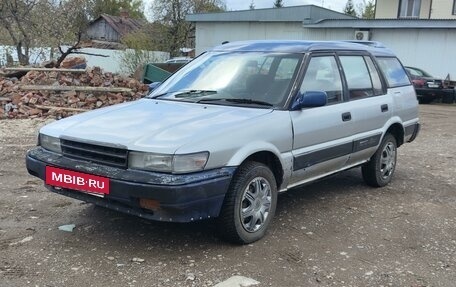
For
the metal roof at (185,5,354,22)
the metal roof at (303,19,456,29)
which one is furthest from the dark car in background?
the metal roof at (185,5,354,22)

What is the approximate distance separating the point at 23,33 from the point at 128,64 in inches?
211

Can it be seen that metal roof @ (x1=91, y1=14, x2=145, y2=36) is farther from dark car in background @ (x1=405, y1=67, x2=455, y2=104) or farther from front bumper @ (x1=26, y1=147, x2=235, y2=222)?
front bumper @ (x1=26, y1=147, x2=235, y2=222)

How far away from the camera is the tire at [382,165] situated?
20.8 ft

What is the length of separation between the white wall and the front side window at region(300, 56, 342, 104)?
19601mm

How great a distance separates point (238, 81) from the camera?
5004 mm

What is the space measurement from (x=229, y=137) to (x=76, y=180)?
4.12 feet

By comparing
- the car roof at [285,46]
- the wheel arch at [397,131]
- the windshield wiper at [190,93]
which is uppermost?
the car roof at [285,46]

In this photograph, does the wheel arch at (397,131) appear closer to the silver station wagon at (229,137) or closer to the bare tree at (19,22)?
the silver station wagon at (229,137)

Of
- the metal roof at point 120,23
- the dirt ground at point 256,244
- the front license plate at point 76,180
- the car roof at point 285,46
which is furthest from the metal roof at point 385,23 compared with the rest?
the metal roof at point 120,23

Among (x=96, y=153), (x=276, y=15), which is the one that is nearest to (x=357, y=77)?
(x=96, y=153)

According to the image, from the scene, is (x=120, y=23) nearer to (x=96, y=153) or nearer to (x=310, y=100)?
(x=310, y=100)

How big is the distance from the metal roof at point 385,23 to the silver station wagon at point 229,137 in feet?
60.6

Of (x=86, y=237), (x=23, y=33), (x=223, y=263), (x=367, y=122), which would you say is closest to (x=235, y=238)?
(x=223, y=263)

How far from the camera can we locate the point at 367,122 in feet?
19.3
